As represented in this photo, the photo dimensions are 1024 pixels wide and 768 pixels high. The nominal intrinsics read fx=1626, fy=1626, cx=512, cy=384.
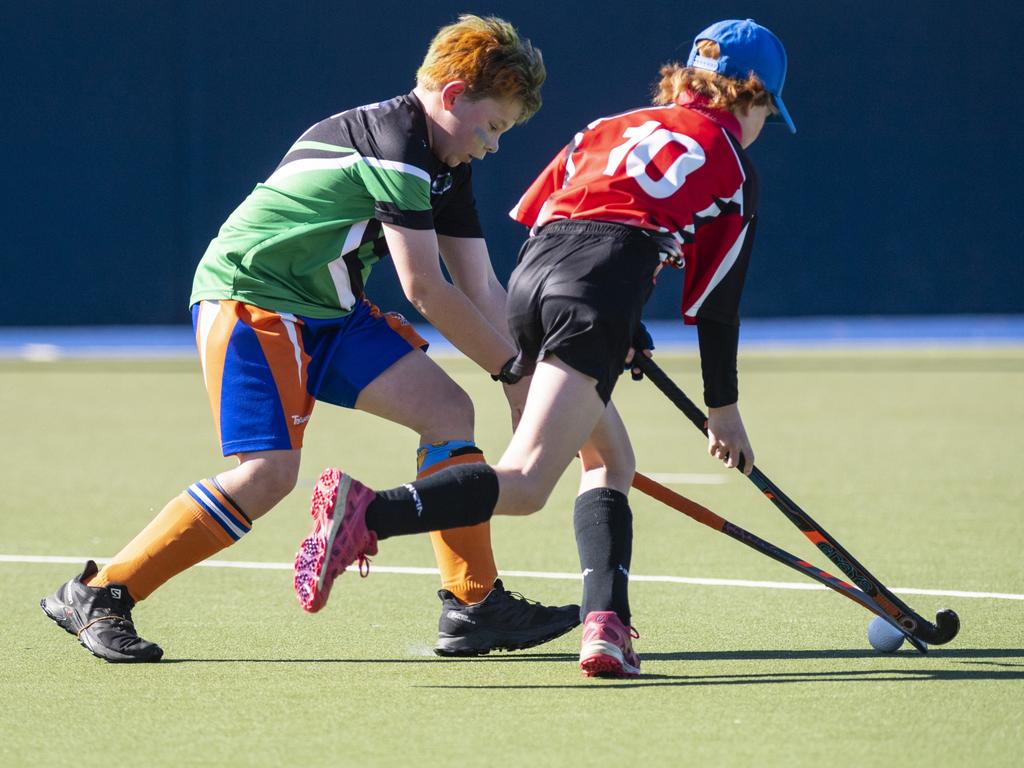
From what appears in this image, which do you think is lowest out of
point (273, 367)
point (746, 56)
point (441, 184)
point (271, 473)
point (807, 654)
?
point (807, 654)

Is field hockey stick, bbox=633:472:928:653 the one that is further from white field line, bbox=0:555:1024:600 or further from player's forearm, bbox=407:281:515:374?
white field line, bbox=0:555:1024:600

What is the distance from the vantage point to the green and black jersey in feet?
12.7

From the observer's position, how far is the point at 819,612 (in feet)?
14.9

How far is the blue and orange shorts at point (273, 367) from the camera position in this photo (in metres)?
3.90

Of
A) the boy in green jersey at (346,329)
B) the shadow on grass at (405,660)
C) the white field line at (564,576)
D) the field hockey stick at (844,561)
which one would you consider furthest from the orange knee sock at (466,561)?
the white field line at (564,576)

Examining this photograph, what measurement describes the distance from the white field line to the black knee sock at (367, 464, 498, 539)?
163 cm

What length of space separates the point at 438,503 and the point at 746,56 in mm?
1264

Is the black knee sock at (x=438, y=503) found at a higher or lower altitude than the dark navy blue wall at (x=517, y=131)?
higher

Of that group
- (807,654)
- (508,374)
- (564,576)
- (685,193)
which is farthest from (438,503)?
(564,576)

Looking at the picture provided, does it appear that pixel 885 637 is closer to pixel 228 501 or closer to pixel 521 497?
pixel 521 497

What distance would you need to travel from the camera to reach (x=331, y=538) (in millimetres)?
3287

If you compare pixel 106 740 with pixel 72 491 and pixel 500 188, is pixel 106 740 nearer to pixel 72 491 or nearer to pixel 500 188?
pixel 72 491

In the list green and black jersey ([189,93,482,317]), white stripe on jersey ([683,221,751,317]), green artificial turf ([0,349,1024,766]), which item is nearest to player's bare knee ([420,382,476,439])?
green and black jersey ([189,93,482,317])

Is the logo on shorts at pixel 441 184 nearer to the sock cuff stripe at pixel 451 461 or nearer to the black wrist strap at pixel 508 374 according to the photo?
the black wrist strap at pixel 508 374
